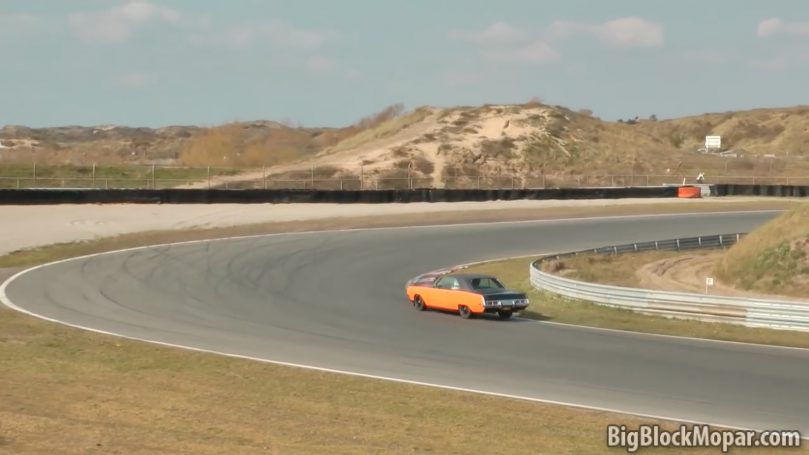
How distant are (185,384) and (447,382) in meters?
4.26

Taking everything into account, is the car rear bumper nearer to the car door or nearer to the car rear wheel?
the car rear wheel

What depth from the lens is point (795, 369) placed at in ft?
64.8

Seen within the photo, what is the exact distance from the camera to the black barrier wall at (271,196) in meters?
50.6

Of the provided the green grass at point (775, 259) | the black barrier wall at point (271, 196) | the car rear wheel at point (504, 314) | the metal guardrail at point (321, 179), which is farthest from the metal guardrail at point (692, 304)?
the metal guardrail at point (321, 179)

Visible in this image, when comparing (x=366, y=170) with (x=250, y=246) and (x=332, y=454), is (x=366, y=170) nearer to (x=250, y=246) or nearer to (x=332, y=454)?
(x=250, y=246)

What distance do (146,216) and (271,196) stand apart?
811cm

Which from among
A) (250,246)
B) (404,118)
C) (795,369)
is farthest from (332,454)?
(404,118)

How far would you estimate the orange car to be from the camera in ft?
89.0

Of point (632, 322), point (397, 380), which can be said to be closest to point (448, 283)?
point (632, 322)

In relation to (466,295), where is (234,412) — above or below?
below

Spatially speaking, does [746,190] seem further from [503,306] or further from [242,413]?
[242,413]

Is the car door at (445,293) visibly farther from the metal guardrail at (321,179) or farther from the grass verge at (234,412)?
the metal guardrail at (321,179)

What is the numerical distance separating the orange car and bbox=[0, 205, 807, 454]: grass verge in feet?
28.7

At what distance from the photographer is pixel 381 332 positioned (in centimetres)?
2462
